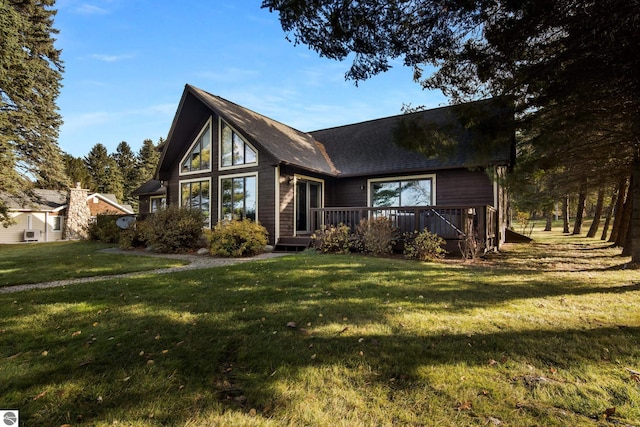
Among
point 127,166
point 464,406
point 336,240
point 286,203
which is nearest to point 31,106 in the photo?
point 286,203

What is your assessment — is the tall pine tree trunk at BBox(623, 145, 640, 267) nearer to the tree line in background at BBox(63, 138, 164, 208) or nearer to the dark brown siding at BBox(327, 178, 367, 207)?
the dark brown siding at BBox(327, 178, 367, 207)

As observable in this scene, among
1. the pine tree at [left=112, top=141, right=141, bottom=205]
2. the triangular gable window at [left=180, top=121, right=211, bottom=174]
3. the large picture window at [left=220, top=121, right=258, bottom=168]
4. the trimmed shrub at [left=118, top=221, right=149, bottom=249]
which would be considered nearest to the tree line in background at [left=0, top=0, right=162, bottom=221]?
the trimmed shrub at [left=118, top=221, right=149, bottom=249]

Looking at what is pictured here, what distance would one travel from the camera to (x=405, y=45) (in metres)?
5.20

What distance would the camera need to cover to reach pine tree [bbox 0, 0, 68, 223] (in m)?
14.3

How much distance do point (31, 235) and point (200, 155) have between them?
2093cm

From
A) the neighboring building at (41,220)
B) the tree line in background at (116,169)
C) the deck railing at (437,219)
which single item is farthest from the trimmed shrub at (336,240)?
the tree line in background at (116,169)

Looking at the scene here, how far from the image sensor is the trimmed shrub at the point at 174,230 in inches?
447

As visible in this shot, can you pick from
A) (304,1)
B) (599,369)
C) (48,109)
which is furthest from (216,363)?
(48,109)

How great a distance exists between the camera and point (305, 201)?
1296cm

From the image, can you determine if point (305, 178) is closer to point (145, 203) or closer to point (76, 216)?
point (145, 203)

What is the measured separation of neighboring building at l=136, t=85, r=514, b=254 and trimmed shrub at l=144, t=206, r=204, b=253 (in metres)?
1.49

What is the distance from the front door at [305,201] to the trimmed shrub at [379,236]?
3.61 m

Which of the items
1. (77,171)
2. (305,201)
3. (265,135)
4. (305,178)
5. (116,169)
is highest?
(116,169)

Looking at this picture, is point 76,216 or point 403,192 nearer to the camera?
point 403,192
